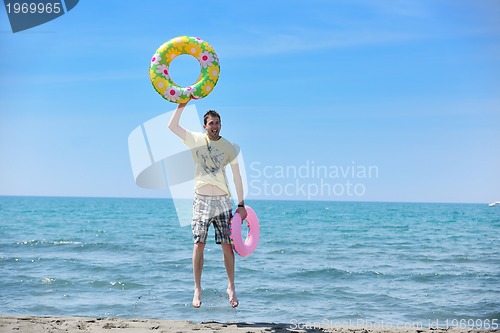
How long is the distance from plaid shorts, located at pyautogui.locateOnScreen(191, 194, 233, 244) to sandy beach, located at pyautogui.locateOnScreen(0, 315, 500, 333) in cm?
109

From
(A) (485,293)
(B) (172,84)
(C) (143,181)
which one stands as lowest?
(A) (485,293)

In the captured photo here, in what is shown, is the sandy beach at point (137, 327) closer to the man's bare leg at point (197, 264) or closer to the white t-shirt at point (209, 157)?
the man's bare leg at point (197, 264)

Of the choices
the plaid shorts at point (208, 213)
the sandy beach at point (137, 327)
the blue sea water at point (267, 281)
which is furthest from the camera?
the blue sea water at point (267, 281)

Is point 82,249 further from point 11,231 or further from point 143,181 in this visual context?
point 143,181

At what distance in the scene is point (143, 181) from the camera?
7344 mm

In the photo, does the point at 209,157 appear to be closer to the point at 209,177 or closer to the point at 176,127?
the point at 209,177

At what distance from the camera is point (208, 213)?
587 cm

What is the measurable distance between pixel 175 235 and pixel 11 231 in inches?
306

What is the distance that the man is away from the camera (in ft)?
19.1

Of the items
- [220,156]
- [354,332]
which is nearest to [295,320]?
[354,332]

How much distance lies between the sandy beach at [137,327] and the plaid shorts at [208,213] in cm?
109

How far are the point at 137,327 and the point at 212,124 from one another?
2.36 meters

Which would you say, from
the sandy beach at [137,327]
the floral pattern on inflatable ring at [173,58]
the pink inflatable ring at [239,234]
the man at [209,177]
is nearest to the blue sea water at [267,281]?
the sandy beach at [137,327]

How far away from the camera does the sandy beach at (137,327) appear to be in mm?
6180
